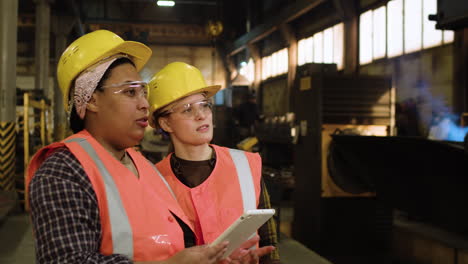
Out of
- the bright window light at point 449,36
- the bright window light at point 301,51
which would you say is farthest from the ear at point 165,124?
the bright window light at point 301,51

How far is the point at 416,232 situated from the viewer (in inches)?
214

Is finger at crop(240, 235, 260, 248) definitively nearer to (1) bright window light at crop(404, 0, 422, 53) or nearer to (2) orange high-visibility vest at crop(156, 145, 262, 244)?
(2) orange high-visibility vest at crop(156, 145, 262, 244)

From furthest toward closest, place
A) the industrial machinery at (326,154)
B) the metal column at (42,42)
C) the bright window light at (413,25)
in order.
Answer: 1. the metal column at (42,42)
2. the bright window light at (413,25)
3. the industrial machinery at (326,154)

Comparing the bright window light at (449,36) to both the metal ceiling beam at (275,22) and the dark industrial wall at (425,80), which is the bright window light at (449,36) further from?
the metal ceiling beam at (275,22)

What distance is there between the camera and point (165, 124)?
2.28 meters

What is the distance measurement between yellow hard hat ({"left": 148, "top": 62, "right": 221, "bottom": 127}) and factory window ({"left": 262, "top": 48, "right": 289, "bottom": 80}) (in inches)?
634

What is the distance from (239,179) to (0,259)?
148 inches

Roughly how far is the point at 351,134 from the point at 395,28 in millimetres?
6093

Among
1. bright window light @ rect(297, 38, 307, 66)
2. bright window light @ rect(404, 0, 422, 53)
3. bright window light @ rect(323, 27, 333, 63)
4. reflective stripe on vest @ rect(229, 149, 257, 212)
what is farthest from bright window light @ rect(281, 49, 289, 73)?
reflective stripe on vest @ rect(229, 149, 257, 212)

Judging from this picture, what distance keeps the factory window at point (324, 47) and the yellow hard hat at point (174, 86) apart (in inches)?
454

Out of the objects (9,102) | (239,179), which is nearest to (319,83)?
(239,179)

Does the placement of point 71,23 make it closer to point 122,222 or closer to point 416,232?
point 416,232

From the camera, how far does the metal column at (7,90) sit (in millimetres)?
8242

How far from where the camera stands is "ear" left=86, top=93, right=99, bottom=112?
1.54 metres
